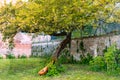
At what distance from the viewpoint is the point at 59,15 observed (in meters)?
11.8

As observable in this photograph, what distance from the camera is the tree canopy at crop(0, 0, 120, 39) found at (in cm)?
1182

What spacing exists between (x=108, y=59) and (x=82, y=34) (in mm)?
6018

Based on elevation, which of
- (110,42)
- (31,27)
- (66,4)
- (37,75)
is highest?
(66,4)

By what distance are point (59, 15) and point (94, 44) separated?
5.32 meters

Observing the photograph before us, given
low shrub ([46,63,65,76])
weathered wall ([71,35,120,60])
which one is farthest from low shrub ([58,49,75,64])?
low shrub ([46,63,65,76])

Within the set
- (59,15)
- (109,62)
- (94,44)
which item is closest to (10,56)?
(94,44)

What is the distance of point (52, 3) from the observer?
11.8 m

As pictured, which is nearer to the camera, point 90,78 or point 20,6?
point 90,78

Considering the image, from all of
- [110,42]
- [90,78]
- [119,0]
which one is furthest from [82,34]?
[90,78]

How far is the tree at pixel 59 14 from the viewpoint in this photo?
11812 mm

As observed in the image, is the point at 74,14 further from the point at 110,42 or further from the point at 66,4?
the point at 110,42

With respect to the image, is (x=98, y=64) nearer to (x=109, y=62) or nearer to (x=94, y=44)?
(x=109, y=62)

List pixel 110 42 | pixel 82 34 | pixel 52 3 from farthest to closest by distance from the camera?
pixel 82 34, pixel 110 42, pixel 52 3

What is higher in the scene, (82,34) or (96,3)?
(96,3)
